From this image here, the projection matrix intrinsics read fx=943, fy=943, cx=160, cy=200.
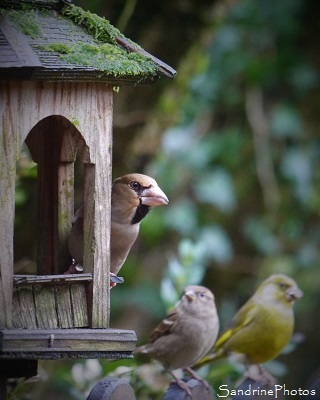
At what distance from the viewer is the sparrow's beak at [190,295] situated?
3.84 metres

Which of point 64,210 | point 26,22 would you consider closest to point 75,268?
point 64,210

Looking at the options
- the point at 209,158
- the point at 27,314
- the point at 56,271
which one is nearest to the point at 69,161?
the point at 56,271

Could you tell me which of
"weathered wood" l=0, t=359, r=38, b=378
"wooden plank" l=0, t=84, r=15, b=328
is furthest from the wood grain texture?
"weathered wood" l=0, t=359, r=38, b=378

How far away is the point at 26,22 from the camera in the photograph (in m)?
2.51

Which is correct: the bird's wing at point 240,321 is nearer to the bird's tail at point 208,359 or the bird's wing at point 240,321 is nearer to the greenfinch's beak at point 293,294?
the bird's tail at point 208,359

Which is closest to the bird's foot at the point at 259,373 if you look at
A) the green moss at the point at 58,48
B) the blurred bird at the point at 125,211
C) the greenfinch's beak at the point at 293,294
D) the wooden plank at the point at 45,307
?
the greenfinch's beak at the point at 293,294

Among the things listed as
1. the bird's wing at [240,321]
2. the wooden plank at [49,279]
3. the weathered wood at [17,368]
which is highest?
the wooden plank at [49,279]

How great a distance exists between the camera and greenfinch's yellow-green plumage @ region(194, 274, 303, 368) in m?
3.96

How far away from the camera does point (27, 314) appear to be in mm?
2496

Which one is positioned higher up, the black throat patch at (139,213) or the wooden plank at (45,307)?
the black throat patch at (139,213)

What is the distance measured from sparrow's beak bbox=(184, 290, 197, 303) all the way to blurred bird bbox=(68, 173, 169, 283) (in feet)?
3.25

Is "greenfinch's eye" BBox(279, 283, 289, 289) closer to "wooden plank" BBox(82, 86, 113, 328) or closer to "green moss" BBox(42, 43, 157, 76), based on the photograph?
"wooden plank" BBox(82, 86, 113, 328)

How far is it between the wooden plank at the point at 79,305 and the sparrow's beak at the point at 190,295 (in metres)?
1.24

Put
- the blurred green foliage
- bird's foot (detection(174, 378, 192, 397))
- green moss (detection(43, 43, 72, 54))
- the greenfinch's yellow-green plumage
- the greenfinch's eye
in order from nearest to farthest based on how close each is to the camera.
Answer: green moss (detection(43, 43, 72, 54)) → bird's foot (detection(174, 378, 192, 397)) → the greenfinch's yellow-green plumage → the greenfinch's eye → the blurred green foliage
